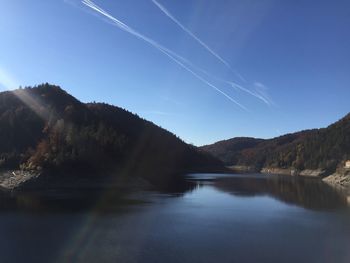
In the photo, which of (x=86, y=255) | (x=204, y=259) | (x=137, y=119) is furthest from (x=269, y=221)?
(x=137, y=119)

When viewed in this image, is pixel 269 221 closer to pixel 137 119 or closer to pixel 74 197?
pixel 74 197

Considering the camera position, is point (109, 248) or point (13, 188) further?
point (13, 188)

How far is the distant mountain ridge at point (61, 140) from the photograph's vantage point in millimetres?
76125

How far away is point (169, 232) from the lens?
3136 cm

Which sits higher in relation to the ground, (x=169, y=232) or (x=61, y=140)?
(x=61, y=140)

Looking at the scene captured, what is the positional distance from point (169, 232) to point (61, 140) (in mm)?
56923

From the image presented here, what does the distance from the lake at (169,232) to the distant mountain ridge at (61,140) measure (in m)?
26.6

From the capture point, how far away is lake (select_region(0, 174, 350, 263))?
24.2 metres

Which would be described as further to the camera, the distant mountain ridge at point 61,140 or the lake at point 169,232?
the distant mountain ridge at point 61,140

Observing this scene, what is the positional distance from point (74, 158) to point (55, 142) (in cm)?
782

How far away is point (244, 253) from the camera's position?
81.1 feet

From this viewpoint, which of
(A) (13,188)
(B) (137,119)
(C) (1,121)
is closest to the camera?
(A) (13,188)

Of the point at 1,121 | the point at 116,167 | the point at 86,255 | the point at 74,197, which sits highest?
the point at 1,121

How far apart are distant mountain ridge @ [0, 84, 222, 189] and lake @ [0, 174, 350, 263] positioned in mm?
26582
